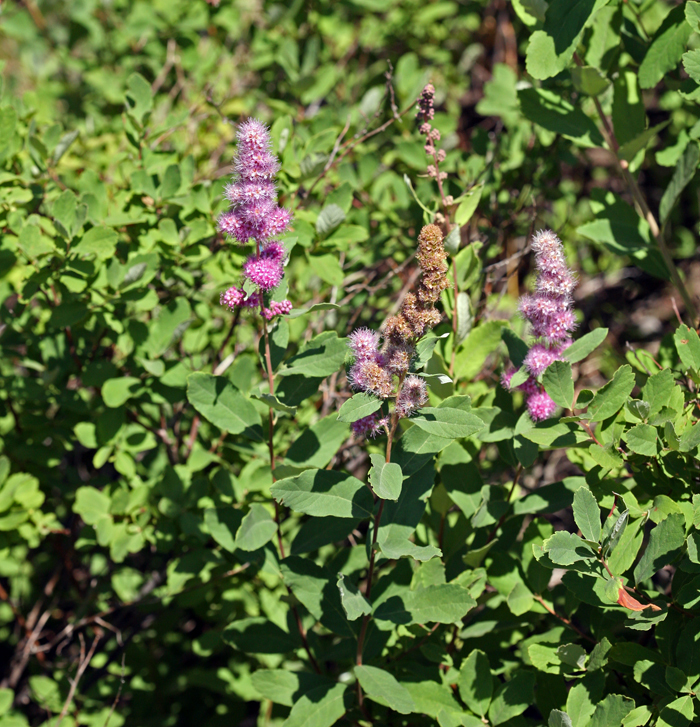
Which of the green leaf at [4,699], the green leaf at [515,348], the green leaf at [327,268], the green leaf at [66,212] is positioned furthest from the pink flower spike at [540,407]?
the green leaf at [4,699]

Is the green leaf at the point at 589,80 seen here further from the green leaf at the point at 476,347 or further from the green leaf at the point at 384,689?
the green leaf at the point at 384,689

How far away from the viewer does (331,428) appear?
6.27 feet

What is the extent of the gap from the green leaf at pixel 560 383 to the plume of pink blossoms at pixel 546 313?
0.04m

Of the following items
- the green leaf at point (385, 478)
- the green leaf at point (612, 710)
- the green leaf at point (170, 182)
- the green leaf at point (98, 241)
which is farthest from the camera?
the green leaf at point (170, 182)

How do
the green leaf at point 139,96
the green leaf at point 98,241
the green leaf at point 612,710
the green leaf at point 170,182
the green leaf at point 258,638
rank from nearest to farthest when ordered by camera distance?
the green leaf at point 612,710, the green leaf at point 258,638, the green leaf at point 98,241, the green leaf at point 170,182, the green leaf at point 139,96

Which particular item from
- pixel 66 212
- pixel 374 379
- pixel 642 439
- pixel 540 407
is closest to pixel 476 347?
pixel 540 407

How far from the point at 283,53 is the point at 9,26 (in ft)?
5.62

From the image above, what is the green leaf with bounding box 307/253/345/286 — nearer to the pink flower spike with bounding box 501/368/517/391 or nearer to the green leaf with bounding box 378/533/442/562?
the pink flower spike with bounding box 501/368/517/391

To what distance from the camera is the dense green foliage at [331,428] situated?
5.39 feet

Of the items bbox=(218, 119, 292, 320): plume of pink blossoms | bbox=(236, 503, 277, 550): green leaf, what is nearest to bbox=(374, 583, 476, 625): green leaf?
bbox=(236, 503, 277, 550): green leaf

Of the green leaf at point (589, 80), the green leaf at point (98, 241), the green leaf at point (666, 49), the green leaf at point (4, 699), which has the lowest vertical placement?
the green leaf at point (4, 699)

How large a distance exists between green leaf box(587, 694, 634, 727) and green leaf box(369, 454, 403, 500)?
68 centimetres

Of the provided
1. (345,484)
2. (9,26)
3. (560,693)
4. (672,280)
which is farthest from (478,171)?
(9,26)

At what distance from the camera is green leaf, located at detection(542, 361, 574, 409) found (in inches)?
63.5
